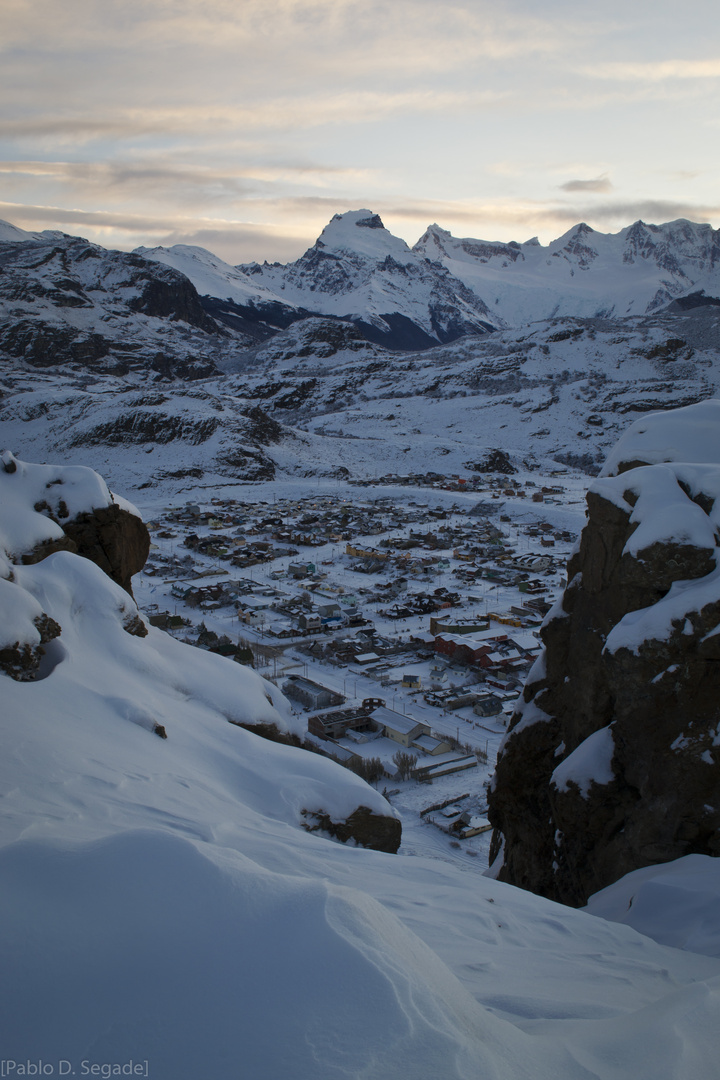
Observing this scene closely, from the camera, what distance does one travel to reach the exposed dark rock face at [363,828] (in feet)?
26.8

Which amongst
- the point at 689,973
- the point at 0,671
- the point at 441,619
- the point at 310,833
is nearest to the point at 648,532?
the point at 689,973

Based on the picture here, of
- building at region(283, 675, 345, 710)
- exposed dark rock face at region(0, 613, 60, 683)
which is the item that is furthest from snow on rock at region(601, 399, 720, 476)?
building at region(283, 675, 345, 710)

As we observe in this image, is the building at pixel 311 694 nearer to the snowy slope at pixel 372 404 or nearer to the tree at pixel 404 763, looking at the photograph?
the tree at pixel 404 763

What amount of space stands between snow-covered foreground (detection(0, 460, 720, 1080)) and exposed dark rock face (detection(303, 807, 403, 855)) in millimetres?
1638

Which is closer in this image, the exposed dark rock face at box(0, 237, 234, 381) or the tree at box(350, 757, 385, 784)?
the tree at box(350, 757, 385, 784)

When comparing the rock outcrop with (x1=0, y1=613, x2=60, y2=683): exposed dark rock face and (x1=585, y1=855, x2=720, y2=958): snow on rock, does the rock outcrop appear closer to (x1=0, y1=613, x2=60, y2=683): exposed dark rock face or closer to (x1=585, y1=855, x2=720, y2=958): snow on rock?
(x1=0, y1=613, x2=60, y2=683): exposed dark rock face

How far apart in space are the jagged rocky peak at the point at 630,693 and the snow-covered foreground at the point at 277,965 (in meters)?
1.83

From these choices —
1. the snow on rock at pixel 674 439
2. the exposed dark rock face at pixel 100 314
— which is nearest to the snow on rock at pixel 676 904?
the snow on rock at pixel 674 439

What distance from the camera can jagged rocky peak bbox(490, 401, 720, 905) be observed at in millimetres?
7508

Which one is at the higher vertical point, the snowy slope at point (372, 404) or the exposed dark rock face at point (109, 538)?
the snowy slope at point (372, 404)

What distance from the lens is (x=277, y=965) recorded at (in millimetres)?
3217

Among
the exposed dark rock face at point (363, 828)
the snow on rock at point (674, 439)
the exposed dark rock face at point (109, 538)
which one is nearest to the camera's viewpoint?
the exposed dark rock face at point (363, 828)

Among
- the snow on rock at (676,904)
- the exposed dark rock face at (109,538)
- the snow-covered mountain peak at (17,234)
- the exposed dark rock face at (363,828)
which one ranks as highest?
the snow-covered mountain peak at (17,234)

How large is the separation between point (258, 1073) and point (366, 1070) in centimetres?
41
